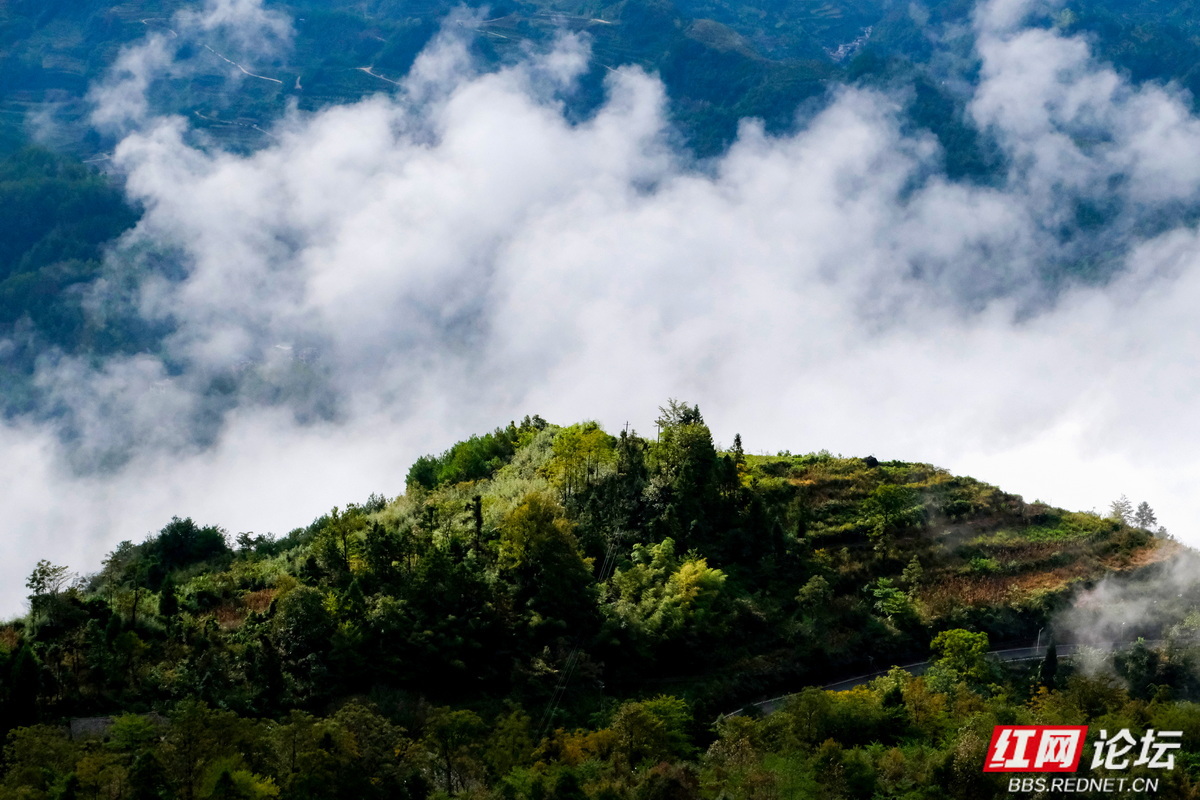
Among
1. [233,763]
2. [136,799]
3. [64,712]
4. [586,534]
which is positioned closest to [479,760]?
[233,763]

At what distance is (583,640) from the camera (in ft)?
184

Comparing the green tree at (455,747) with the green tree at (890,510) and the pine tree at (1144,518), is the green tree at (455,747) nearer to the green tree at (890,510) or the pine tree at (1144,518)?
the green tree at (890,510)

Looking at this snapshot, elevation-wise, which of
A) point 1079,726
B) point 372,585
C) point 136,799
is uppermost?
Result: point 372,585

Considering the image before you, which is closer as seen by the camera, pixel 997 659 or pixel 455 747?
pixel 455 747

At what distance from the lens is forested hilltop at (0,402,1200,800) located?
130ft

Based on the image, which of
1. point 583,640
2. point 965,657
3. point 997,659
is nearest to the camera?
point 965,657

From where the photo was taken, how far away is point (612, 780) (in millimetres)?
39531

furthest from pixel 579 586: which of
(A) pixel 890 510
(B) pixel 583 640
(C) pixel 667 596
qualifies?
(A) pixel 890 510

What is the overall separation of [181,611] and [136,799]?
20.6 metres

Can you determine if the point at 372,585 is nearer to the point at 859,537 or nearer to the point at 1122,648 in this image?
the point at 859,537

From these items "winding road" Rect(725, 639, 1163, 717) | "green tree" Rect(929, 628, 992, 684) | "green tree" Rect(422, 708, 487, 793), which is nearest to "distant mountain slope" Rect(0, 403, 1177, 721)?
"winding road" Rect(725, 639, 1163, 717)

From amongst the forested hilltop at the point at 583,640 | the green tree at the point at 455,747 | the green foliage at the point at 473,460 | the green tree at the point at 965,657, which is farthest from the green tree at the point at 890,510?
the green tree at the point at 455,747

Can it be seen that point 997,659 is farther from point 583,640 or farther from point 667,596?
point 583,640

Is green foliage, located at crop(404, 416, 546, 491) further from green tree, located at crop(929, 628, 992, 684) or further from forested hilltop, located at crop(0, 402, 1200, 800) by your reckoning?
green tree, located at crop(929, 628, 992, 684)
